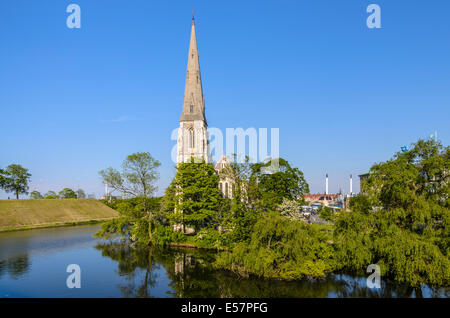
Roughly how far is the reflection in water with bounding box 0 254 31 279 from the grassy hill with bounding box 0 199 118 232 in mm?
28522

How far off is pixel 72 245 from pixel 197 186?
18.4 metres

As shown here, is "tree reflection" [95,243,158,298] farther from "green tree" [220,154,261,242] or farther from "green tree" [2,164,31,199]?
"green tree" [2,164,31,199]

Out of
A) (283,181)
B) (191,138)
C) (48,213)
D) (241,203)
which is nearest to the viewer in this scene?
(241,203)

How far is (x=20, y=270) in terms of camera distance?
24.8 m

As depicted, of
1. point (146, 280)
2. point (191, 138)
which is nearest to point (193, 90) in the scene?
point (191, 138)

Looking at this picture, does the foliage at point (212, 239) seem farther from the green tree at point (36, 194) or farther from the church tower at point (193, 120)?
the green tree at point (36, 194)

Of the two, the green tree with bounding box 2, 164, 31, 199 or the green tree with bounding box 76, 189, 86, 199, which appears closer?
the green tree with bounding box 2, 164, 31, 199

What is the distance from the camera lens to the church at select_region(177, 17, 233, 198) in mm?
49250

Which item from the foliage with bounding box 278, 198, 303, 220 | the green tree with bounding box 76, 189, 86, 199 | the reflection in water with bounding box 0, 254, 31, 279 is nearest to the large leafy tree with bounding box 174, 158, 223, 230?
the foliage with bounding box 278, 198, 303, 220

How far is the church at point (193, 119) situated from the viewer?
162ft

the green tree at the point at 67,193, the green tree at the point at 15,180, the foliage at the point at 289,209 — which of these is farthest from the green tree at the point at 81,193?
the foliage at the point at 289,209

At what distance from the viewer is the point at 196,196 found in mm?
41812

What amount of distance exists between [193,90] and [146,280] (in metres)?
35.4

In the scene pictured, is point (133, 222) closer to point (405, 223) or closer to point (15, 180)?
point (405, 223)
